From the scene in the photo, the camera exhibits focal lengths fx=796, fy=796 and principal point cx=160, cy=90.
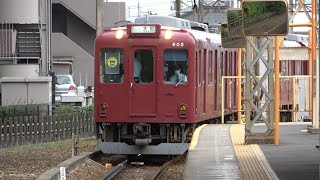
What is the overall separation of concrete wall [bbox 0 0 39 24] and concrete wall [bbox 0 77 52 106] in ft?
17.8

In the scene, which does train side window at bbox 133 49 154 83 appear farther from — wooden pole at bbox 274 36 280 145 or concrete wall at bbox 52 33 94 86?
concrete wall at bbox 52 33 94 86

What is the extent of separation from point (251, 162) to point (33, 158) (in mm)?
8126

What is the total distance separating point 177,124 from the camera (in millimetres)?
19016

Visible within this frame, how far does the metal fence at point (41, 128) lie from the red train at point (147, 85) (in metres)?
5.13

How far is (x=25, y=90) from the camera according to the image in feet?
101

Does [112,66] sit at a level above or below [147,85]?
above

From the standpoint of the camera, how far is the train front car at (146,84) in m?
18.8

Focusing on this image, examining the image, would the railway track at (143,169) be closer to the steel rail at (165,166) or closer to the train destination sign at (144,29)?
the steel rail at (165,166)

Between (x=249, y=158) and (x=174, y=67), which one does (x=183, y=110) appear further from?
(x=249, y=158)

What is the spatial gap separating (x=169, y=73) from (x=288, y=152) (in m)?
5.76

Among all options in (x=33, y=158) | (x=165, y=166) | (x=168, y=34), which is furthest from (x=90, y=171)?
(x=168, y=34)

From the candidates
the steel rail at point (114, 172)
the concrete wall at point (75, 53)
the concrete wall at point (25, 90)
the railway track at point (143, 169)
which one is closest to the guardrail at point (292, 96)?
the railway track at point (143, 169)

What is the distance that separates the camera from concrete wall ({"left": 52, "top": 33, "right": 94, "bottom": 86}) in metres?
51.0

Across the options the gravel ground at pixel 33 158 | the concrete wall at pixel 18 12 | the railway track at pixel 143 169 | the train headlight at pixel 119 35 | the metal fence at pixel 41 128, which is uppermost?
the concrete wall at pixel 18 12
